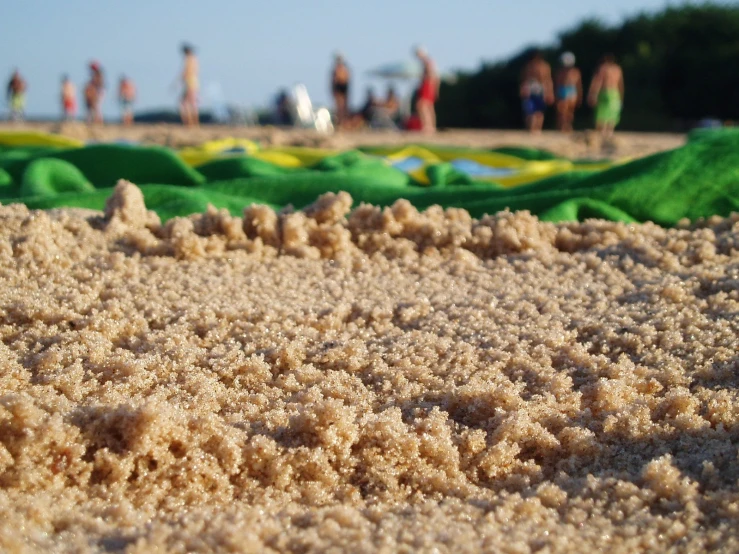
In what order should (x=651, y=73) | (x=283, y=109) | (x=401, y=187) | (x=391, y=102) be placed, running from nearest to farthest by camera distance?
(x=401, y=187) → (x=391, y=102) → (x=283, y=109) → (x=651, y=73)

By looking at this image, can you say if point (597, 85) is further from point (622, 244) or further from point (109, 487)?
point (109, 487)

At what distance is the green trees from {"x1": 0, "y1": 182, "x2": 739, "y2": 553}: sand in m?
20.1

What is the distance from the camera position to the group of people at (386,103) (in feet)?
38.6

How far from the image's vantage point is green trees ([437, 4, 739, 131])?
20656 mm

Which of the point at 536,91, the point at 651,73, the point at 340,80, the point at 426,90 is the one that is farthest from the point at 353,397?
the point at 651,73

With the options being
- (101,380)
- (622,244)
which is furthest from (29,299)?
(622,244)

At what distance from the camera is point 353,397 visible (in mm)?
1152

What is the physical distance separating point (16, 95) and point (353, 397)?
17.0 meters

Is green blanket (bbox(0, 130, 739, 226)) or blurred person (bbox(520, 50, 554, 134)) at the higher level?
blurred person (bbox(520, 50, 554, 134))

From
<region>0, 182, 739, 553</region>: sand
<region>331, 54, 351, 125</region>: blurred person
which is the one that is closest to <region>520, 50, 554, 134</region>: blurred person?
<region>331, 54, 351, 125</region>: blurred person

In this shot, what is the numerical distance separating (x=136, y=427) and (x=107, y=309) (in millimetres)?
399

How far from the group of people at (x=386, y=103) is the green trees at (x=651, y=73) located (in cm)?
696

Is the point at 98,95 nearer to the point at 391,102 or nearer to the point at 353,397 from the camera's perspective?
the point at 391,102

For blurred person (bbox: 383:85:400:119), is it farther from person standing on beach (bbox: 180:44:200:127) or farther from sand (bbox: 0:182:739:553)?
sand (bbox: 0:182:739:553)
